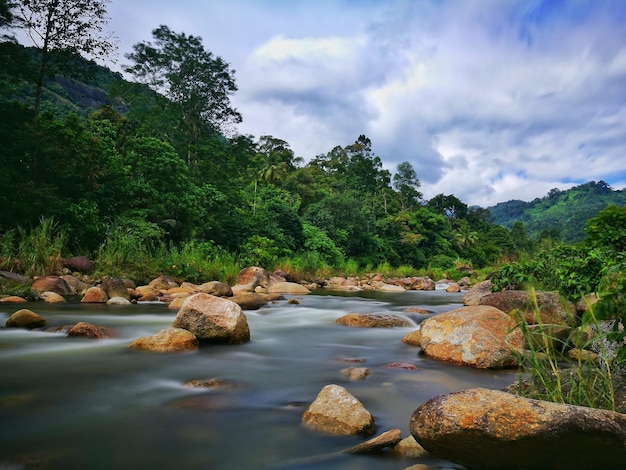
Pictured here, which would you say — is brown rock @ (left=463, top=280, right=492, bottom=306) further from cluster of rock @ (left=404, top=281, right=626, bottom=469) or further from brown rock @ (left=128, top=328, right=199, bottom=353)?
cluster of rock @ (left=404, top=281, right=626, bottom=469)

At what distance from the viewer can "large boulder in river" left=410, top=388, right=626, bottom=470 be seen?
2.05 m

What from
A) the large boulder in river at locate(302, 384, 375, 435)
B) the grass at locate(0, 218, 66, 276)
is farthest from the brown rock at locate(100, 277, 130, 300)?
the large boulder in river at locate(302, 384, 375, 435)

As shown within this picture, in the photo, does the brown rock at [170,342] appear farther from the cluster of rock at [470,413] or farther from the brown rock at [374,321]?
the brown rock at [374,321]

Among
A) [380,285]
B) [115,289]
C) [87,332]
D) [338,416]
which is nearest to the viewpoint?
[338,416]

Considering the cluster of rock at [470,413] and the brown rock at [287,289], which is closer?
the cluster of rock at [470,413]

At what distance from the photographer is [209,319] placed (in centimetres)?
528

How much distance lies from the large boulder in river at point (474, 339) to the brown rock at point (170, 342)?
112 inches

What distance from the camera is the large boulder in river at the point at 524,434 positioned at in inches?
80.6

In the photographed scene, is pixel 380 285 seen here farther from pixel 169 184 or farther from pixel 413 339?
→ pixel 413 339

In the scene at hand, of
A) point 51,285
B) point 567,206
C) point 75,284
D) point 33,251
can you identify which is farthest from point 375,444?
point 567,206

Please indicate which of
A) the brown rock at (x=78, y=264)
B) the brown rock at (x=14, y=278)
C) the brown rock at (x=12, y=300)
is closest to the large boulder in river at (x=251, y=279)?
the brown rock at (x=78, y=264)

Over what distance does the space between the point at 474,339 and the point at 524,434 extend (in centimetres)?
275

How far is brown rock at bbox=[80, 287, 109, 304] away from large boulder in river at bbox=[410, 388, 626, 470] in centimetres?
858

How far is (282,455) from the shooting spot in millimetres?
2521
